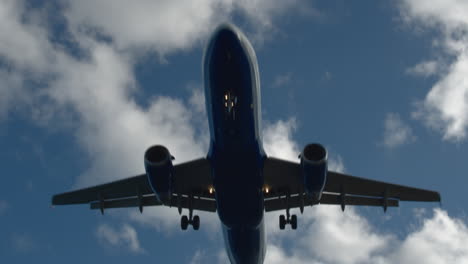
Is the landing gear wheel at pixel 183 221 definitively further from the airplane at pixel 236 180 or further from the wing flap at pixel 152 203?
the wing flap at pixel 152 203

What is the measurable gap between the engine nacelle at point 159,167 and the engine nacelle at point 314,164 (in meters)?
5.19

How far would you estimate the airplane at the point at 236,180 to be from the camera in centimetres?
1650

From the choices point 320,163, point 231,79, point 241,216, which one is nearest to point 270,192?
point 241,216

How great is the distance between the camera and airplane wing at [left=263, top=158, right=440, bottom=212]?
22281mm

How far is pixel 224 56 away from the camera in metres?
15.9

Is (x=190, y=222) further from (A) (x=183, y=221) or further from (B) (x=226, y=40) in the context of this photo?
(B) (x=226, y=40)

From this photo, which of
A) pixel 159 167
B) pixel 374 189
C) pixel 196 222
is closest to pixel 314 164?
pixel 159 167

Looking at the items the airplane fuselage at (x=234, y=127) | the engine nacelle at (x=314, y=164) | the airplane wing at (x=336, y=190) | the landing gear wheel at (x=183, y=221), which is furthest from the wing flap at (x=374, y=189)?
the landing gear wheel at (x=183, y=221)

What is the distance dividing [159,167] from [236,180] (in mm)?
3000

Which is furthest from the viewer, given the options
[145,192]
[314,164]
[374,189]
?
[145,192]

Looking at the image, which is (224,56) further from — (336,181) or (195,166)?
(336,181)

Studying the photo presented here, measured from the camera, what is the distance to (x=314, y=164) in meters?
17.8

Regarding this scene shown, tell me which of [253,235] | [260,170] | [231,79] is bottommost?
[253,235]

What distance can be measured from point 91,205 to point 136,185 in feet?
11.5
